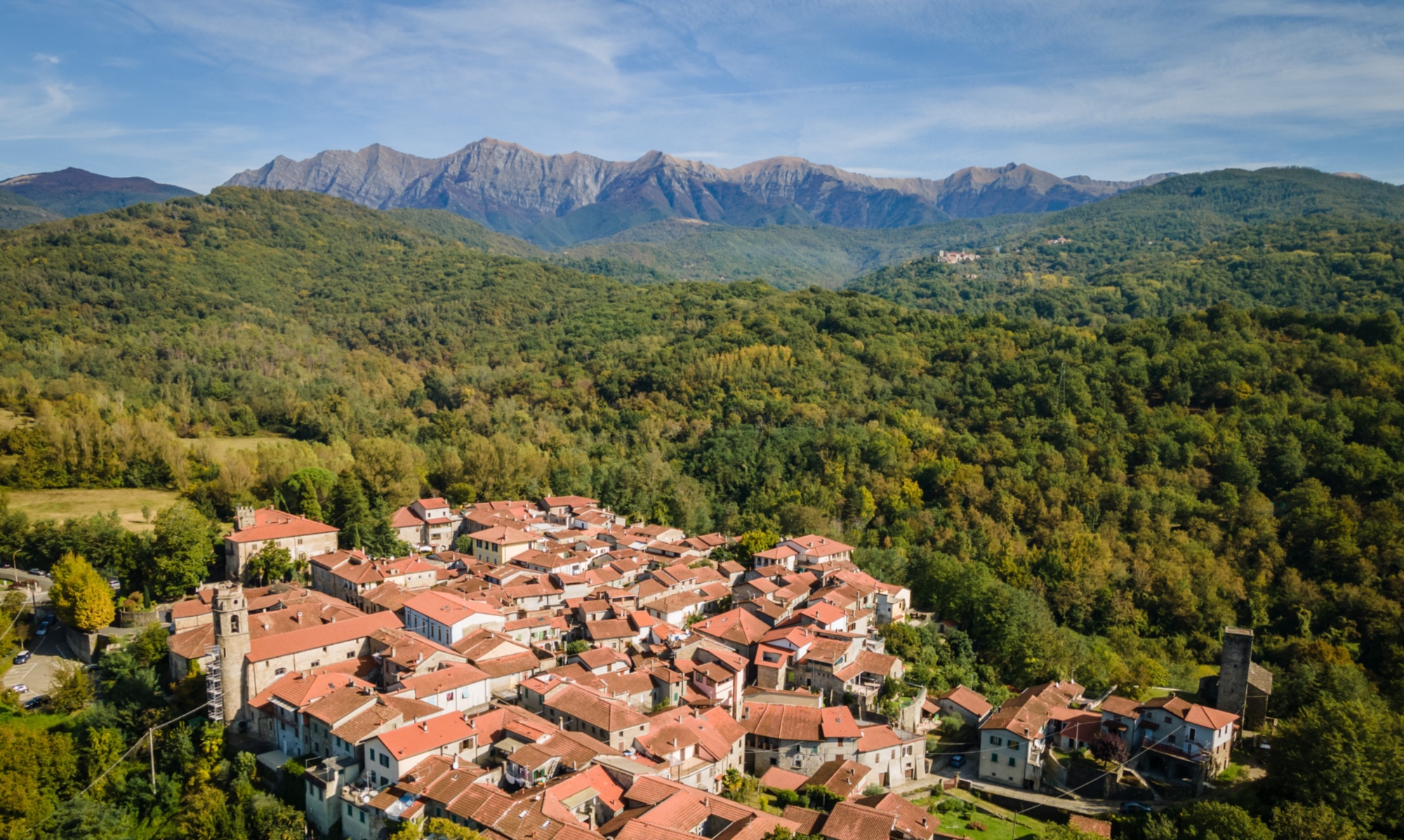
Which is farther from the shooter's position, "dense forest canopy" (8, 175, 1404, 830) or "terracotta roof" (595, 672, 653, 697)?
"dense forest canopy" (8, 175, 1404, 830)

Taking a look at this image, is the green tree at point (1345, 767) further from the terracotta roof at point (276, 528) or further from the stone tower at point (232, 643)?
the terracotta roof at point (276, 528)

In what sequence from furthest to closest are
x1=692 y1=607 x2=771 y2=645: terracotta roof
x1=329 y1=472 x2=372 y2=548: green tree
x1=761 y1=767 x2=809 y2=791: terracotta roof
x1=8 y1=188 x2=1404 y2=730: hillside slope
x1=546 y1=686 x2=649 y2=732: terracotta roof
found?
x1=8 y1=188 x2=1404 y2=730: hillside slope < x1=329 y1=472 x2=372 y2=548: green tree < x1=692 y1=607 x2=771 y2=645: terracotta roof < x1=761 y1=767 x2=809 y2=791: terracotta roof < x1=546 y1=686 x2=649 y2=732: terracotta roof

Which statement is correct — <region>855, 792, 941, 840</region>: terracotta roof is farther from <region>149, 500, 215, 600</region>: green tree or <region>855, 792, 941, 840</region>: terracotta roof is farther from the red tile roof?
<region>149, 500, 215, 600</region>: green tree

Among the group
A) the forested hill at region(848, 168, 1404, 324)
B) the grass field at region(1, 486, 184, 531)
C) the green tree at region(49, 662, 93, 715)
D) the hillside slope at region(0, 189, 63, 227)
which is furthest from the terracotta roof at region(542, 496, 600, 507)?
the hillside slope at region(0, 189, 63, 227)

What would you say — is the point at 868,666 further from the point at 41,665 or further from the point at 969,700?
A: the point at 41,665

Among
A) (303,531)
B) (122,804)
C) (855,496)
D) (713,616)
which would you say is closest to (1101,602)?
(855,496)

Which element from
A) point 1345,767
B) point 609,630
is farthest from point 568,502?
point 1345,767

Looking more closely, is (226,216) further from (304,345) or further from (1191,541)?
(1191,541)
